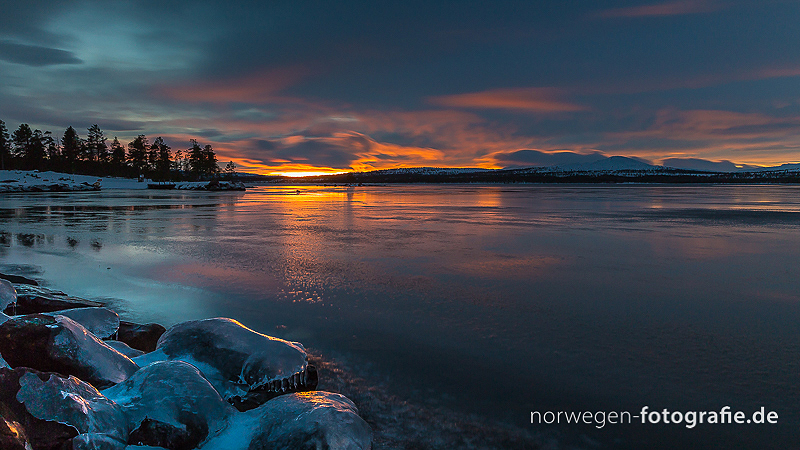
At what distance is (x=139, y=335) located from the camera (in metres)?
4.93

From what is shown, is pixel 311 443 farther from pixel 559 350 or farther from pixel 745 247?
pixel 745 247

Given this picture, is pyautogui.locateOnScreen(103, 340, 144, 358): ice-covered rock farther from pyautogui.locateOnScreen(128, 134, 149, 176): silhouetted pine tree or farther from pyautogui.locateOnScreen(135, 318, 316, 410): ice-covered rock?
pyautogui.locateOnScreen(128, 134, 149, 176): silhouetted pine tree

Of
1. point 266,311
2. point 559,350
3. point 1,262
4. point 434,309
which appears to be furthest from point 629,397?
point 1,262

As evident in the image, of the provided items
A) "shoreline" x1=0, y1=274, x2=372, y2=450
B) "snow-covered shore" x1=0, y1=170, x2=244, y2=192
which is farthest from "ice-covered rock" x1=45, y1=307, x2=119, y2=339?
"snow-covered shore" x1=0, y1=170, x2=244, y2=192

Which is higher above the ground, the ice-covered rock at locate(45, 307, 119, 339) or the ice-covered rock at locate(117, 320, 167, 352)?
the ice-covered rock at locate(45, 307, 119, 339)

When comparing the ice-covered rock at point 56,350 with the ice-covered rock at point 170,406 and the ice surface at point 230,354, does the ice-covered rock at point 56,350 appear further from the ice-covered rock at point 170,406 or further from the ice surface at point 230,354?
the ice surface at point 230,354

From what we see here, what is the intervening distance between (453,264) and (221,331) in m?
5.62

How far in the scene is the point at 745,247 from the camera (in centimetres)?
1083

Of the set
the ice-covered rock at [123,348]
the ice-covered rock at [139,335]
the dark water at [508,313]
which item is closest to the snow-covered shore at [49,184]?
the dark water at [508,313]

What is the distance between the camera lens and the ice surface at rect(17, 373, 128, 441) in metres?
2.57

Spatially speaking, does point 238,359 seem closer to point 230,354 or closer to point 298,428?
point 230,354

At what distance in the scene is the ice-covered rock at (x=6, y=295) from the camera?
501 cm

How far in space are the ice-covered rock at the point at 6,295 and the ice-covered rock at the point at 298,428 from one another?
151 inches

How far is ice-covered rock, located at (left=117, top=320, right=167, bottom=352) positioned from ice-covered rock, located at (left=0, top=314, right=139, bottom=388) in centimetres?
123
